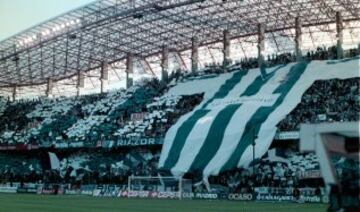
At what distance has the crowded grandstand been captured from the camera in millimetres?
40281

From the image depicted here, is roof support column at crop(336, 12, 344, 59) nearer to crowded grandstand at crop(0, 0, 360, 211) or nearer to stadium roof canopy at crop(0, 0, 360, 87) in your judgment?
crowded grandstand at crop(0, 0, 360, 211)

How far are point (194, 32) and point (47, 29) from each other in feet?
51.3

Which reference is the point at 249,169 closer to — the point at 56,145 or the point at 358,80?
the point at 358,80

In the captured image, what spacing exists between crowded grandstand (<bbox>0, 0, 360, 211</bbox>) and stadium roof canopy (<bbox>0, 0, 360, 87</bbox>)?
149 mm

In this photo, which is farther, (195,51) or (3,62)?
(3,62)

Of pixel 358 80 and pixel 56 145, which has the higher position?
pixel 358 80

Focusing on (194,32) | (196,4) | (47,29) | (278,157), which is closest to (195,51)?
(194,32)

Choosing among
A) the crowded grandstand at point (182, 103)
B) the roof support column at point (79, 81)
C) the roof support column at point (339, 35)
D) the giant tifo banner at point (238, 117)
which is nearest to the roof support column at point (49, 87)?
the crowded grandstand at point (182, 103)

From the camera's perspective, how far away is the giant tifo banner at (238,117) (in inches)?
1597

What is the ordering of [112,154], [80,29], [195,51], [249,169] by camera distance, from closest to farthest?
[249,169], [112,154], [80,29], [195,51]

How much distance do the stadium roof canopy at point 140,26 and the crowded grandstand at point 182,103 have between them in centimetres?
15

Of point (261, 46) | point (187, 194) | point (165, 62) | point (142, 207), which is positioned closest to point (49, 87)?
point (165, 62)

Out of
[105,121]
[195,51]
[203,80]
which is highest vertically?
[195,51]

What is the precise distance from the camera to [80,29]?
61.9 meters
